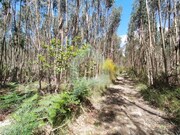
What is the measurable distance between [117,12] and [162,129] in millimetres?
29244

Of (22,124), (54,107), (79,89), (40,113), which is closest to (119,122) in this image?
(79,89)

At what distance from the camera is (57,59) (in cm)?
658

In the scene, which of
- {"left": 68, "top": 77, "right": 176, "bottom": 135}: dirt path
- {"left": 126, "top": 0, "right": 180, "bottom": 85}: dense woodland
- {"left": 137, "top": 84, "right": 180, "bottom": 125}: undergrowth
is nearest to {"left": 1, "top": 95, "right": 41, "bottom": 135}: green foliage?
{"left": 68, "top": 77, "right": 176, "bottom": 135}: dirt path

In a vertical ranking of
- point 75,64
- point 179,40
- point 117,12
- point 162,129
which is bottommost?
point 162,129

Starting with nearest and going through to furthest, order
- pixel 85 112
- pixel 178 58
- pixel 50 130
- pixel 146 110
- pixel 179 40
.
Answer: pixel 50 130
pixel 85 112
pixel 146 110
pixel 179 40
pixel 178 58

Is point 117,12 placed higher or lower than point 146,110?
higher

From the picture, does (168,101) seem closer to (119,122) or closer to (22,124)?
(119,122)

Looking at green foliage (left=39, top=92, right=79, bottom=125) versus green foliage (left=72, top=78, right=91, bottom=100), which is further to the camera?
green foliage (left=72, top=78, right=91, bottom=100)

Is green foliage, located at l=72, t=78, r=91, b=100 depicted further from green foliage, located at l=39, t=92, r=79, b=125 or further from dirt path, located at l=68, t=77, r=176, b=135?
dirt path, located at l=68, t=77, r=176, b=135

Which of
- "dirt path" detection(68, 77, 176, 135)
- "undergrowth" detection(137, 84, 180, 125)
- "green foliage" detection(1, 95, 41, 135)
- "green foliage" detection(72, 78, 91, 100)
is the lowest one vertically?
"dirt path" detection(68, 77, 176, 135)

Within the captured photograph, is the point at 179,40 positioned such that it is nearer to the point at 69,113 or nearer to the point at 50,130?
the point at 69,113

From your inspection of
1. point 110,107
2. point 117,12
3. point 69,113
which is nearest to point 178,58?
point 110,107

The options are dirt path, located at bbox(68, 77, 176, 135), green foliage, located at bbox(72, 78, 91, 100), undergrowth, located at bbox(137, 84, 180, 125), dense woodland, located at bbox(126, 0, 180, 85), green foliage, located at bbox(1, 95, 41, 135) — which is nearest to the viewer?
green foliage, located at bbox(1, 95, 41, 135)

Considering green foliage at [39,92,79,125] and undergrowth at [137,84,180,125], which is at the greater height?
green foliage at [39,92,79,125]
